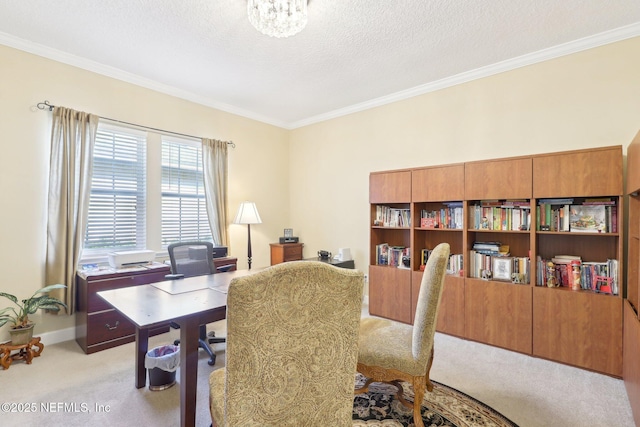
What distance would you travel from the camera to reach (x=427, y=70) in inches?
128

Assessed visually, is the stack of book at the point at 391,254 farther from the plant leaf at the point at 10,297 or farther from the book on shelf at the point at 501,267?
the plant leaf at the point at 10,297

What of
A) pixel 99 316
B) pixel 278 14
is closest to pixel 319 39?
pixel 278 14

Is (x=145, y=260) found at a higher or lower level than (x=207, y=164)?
lower

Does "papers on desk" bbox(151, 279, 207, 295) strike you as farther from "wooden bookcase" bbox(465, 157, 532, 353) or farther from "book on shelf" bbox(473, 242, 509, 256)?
"book on shelf" bbox(473, 242, 509, 256)

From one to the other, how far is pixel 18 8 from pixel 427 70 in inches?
139

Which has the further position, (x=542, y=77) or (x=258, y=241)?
(x=258, y=241)

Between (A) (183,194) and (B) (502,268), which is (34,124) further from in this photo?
(B) (502,268)

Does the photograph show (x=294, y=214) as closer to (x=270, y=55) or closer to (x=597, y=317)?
(x=270, y=55)

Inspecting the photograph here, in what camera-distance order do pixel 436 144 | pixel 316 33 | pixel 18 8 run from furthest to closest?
pixel 436 144 < pixel 316 33 < pixel 18 8

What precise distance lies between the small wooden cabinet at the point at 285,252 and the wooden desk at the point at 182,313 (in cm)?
226

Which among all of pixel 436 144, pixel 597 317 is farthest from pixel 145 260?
Result: pixel 597 317

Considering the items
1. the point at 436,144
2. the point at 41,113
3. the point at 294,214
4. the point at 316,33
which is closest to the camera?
the point at 316,33

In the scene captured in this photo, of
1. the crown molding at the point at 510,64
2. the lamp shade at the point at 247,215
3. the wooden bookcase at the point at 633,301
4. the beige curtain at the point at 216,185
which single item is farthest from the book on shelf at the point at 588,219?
the beige curtain at the point at 216,185

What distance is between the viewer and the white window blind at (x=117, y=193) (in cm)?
323
